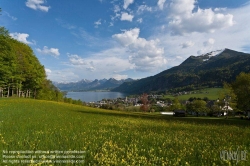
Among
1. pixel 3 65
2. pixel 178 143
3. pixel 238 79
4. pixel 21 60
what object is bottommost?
pixel 178 143

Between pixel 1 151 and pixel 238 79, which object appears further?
pixel 238 79

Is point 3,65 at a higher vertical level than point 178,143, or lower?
higher

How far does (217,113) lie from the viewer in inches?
3807

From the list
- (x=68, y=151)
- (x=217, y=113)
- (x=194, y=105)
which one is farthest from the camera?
(x=194, y=105)

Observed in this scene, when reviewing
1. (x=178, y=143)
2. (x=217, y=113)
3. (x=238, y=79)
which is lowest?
(x=217, y=113)

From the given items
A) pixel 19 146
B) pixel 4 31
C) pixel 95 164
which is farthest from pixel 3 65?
pixel 95 164

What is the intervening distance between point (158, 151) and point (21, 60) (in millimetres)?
65427

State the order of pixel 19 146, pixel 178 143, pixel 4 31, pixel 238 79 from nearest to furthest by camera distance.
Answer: pixel 19 146, pixel 178 143, pixel 4 31, pixel 238 79

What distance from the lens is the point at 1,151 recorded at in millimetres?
6355

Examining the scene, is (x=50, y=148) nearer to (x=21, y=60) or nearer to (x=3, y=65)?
(x=3, y=65)

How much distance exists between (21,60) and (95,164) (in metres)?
65.3

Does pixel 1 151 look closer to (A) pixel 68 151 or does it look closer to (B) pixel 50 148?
(B) pixel 50 148

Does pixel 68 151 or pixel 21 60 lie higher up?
pixel 21 60

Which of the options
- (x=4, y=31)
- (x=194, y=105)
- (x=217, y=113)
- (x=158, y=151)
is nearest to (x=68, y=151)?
(x=158, y=151)
